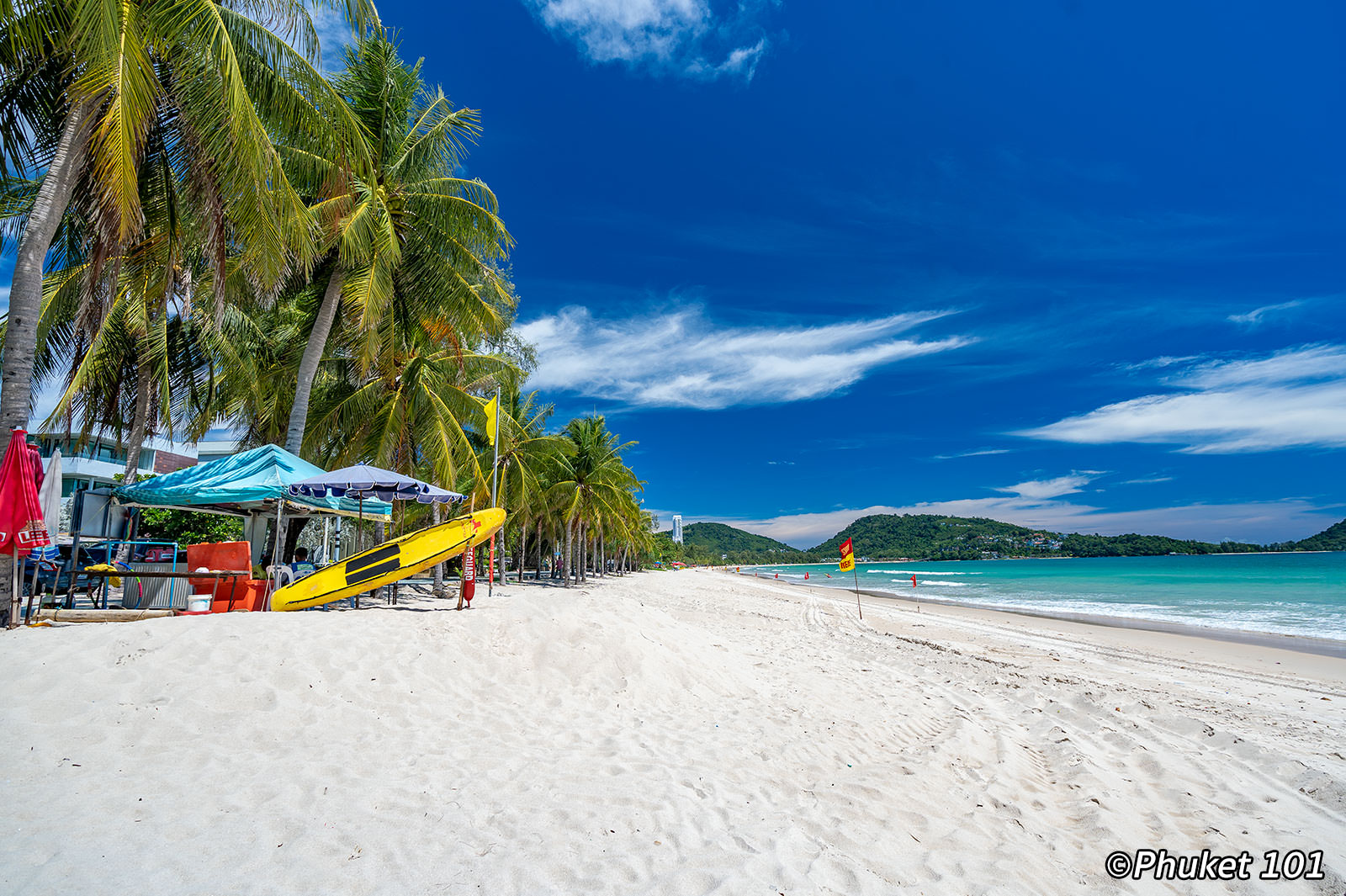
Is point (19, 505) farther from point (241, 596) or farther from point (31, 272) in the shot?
point (241, 596)

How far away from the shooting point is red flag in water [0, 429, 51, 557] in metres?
5.28

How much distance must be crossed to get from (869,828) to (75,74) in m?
10.7

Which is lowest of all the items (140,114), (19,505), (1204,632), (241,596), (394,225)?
(1204,632)

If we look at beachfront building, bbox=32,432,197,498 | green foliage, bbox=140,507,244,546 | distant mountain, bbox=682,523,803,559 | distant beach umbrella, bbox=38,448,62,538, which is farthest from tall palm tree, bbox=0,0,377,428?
distant mountain, bbox=682,523,803,559

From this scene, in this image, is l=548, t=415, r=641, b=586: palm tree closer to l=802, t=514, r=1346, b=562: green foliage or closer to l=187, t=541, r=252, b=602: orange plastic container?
l=187, t=541, r=252, b=602: orange plastic container

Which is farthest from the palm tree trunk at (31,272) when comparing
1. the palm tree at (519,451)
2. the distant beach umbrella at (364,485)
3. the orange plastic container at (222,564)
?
the palm tree at (519,451)

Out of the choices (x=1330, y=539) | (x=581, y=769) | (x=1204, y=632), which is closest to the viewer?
(x=581, y=769)

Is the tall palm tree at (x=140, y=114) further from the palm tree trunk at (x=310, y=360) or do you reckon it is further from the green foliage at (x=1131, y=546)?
the green foliage at (x=1131, y=546)

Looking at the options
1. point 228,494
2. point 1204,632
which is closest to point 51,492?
point 228,494

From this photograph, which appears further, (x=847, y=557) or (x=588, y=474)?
(x=588, y=474)

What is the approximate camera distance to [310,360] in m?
10.8

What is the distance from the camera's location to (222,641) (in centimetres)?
523

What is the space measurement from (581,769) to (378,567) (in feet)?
18.9

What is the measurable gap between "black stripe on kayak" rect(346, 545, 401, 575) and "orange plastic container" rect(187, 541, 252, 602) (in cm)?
118
